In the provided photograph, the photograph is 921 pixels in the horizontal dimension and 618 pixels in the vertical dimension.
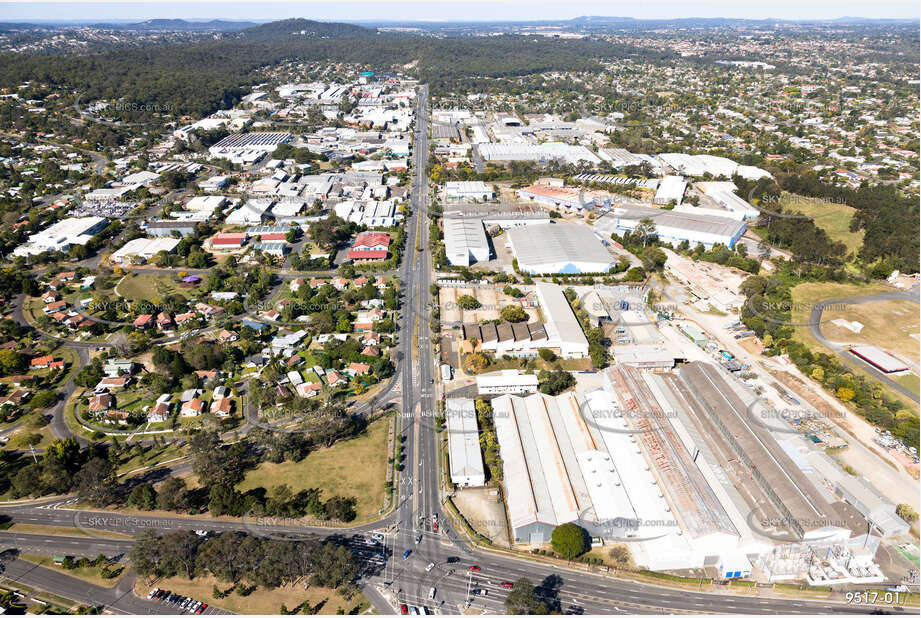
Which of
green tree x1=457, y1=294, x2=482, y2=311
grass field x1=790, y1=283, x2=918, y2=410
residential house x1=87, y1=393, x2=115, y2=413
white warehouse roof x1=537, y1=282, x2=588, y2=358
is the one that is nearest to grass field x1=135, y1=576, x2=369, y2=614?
residential house x1=87, y1=393, x2=115, y2=413

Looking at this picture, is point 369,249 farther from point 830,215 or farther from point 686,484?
point 830,215

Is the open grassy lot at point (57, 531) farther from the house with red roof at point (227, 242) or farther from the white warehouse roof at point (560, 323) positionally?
the house with red roof at point (227, 242)

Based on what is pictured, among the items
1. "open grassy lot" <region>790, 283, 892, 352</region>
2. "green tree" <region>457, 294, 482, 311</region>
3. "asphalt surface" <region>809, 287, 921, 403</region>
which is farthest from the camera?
"green tree" <region>457, 294, 482, 311</region>

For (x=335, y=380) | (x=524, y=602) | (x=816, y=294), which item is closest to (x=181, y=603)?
(x=524, y=602)

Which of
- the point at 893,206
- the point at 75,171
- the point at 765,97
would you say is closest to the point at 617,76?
the point at 765,97

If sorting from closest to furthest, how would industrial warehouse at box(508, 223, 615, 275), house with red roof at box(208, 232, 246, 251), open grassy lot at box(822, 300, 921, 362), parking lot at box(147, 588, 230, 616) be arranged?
parking lot at box(147, 588, 230, 616) → open grassy lot at box(822, 300, 921, 362) → industrial warehouse at box(508, 223, 615, 275) → house with red roof at box(208, 232, 246, 251)

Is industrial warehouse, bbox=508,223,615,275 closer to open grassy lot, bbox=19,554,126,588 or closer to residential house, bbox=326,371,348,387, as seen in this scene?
residential house, bbox=326,371,348,387
